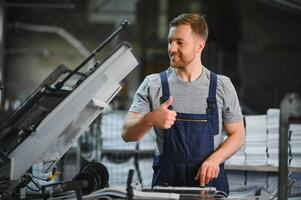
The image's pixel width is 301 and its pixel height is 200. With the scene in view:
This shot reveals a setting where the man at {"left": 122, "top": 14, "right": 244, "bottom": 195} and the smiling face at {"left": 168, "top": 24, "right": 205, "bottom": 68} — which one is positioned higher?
the smiling face at {"left": 168, "top": 24, "right": 205, "bottom": 68}

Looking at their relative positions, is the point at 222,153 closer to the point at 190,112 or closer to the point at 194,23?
the point at 190,112

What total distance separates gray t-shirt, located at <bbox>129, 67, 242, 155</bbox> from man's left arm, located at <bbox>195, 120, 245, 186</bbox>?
4 centimetres

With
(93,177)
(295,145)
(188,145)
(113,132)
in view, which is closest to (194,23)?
(188,145)

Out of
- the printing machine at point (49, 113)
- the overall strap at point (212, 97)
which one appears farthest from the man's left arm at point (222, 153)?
the printing machine at point (49, 113)

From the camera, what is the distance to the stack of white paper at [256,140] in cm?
366

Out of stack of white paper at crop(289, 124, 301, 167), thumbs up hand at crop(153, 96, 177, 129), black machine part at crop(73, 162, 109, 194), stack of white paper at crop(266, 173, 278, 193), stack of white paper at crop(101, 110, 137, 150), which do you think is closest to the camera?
thumbs up hand at crop(153, 96, 177, 129)

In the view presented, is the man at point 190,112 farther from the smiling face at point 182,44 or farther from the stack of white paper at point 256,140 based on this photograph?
the stack of white paper at point 256,140

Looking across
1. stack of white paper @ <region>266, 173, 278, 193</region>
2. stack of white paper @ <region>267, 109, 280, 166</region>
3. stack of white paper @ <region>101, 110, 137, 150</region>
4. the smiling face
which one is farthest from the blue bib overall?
stack of white paper @ <region>101, 110, 137, 150</region>

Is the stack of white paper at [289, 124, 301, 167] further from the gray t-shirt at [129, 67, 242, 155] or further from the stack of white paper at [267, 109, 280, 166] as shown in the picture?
the gray t-shirt at [129, 67, 242, 155]

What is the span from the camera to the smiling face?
241 cm

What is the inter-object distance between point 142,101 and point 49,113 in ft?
2.10

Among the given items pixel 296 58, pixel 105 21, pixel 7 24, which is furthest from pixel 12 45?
pixel 296 58

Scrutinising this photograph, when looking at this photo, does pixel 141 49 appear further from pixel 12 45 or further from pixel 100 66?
pixel 100 66

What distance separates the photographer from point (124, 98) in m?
11.6
